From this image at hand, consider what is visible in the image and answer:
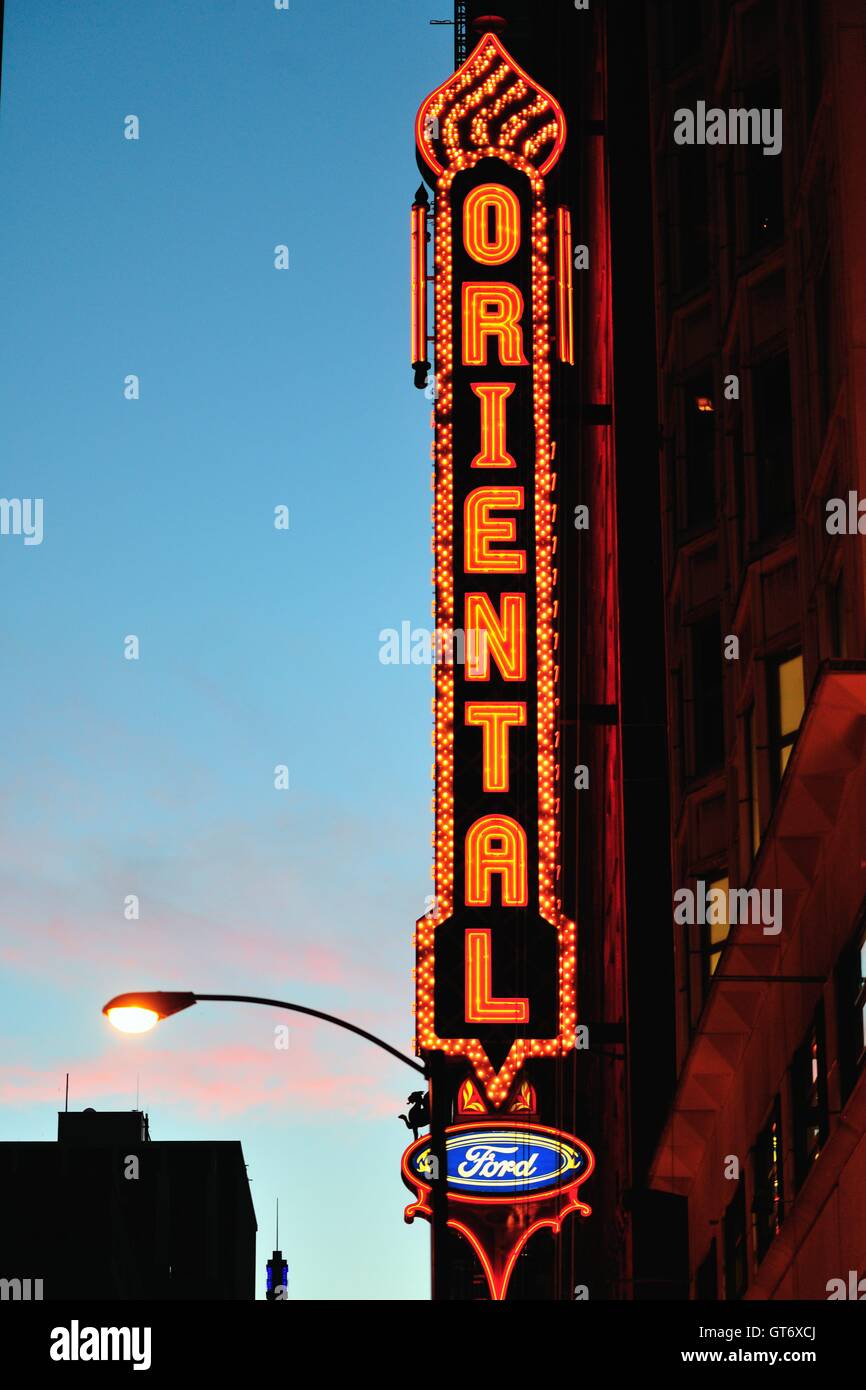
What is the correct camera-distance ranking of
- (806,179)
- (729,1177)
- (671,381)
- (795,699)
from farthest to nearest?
(671,381), (729,1177), (795,699), (806,179)

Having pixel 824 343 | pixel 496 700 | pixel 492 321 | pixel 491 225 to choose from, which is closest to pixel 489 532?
pixel 496 700

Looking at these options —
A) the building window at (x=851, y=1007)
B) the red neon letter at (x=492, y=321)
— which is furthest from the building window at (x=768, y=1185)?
the red neon letter at (x=492, y=321)

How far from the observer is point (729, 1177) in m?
29.0

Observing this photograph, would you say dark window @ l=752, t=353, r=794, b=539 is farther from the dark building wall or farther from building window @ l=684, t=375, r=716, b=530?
the dark building wall

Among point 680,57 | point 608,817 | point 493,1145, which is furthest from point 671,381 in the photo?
point 608,817

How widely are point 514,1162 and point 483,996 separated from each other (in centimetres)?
272

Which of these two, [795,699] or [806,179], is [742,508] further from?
[806,179]

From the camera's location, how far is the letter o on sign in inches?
1357

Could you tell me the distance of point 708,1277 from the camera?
32.1 m

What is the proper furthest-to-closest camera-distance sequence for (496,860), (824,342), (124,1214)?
(124,1214)
(496,860)
(824,342)

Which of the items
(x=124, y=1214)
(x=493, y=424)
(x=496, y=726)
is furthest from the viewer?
(x=124, y=1214)

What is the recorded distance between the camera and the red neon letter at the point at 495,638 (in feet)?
103

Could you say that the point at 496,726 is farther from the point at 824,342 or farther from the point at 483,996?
the point at 824,342
